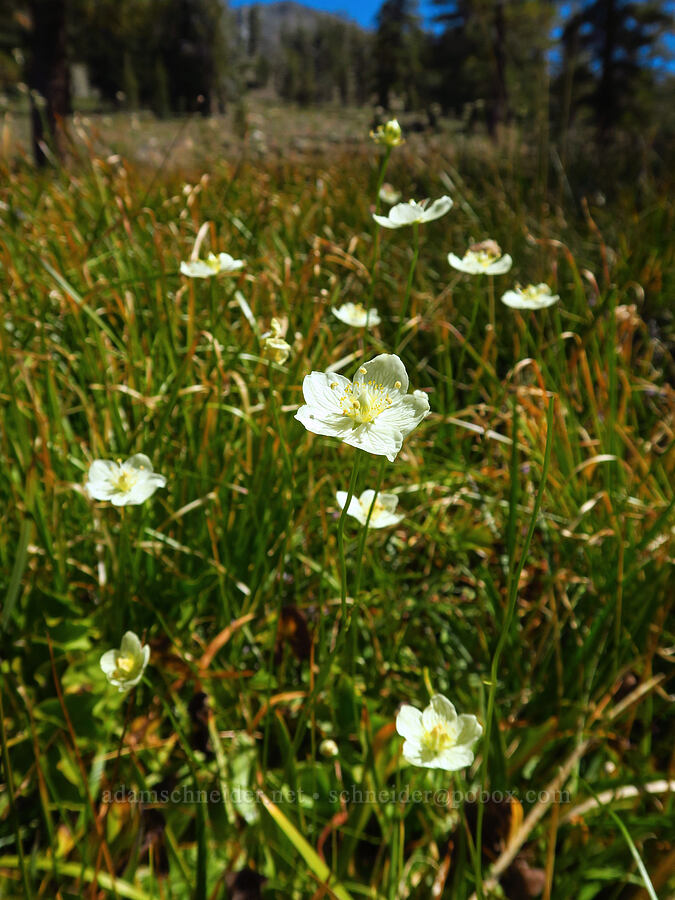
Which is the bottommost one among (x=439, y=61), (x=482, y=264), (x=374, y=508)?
(x=374, y=508)

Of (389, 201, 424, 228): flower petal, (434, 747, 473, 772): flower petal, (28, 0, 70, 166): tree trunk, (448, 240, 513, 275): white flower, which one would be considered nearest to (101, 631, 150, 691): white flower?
(434, 747, 473, 772): flower petal

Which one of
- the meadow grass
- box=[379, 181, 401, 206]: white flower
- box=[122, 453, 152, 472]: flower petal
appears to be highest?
box=[379, 181, 401, 206]: white flower

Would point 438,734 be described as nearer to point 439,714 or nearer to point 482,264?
point 439,714

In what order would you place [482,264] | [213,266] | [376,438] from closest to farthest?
[376,438] → [213,266] → [482,264]

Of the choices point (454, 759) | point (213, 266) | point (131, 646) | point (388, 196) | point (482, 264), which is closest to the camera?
Answer: point (454, 759)

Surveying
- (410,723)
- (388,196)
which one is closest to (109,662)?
(410,723)

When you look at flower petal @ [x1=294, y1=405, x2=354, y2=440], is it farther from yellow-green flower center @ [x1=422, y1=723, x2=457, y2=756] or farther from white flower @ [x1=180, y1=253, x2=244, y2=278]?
white flower @ [x1=180, y1=253, x2=244, y2=278]

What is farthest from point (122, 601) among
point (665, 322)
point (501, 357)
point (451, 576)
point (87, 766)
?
point (665, 322)
